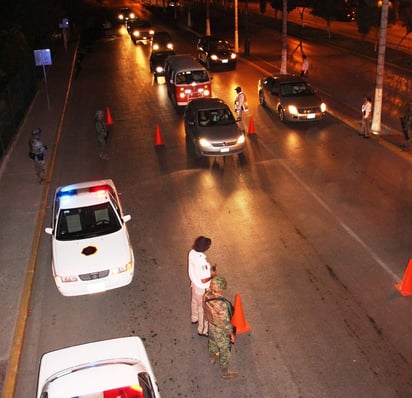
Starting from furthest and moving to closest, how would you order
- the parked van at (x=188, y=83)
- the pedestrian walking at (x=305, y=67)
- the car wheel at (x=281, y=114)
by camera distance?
the pedestrian walking at (x=305, y=67) < the parked van at (x=188, y=83) < the car wheel at (x=281, y=114)

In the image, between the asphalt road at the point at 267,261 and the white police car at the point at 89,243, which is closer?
the asphalt road at the point at 267,261

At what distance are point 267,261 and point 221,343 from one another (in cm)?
366

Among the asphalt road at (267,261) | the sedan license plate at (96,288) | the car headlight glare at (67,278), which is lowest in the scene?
the asphalt road at (267,261)

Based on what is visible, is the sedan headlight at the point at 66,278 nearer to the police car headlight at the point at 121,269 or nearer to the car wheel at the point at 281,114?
the police car headlight at the point at 121,269

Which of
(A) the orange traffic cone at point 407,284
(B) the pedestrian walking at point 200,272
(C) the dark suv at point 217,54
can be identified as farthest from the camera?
(C) the dark suv at point 217,54

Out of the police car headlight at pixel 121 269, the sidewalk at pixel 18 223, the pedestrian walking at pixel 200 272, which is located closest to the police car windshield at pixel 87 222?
the police car headlight at pixel 121 269

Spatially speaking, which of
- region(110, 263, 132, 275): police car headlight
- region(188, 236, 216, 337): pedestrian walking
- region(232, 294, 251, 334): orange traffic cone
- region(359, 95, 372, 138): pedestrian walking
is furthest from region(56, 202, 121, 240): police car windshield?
region(359, 95, 372, 138): pedestrian walking

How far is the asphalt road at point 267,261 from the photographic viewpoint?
7.61 metres

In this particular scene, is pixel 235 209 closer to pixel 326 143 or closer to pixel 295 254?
pixel 295 254

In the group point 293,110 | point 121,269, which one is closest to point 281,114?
point 293,110

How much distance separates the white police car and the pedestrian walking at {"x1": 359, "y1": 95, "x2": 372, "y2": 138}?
10.3 m

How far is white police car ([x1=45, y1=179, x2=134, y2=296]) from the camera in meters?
9.13

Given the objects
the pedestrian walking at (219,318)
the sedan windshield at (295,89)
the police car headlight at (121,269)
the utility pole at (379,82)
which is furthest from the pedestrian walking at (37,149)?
the utility pole at (379,82)

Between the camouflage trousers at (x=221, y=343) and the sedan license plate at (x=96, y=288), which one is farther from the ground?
the camouflage trousers at (x=221, y=343)
